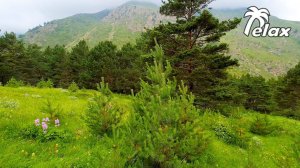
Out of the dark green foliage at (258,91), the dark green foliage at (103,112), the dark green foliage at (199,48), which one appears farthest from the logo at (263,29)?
the dark green foliage at (258,91)

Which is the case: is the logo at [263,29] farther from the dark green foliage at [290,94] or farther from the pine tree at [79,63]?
the pine tree at [79,63]

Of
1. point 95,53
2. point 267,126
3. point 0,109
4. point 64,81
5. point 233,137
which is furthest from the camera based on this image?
point 64,81

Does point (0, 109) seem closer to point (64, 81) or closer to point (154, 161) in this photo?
point (154, 161)

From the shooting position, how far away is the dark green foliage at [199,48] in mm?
26344

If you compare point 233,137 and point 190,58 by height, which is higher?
point 190,58

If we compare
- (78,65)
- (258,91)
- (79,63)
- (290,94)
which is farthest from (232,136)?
(79,63)

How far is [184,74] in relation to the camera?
27484 mm

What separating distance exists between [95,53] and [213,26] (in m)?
43.5

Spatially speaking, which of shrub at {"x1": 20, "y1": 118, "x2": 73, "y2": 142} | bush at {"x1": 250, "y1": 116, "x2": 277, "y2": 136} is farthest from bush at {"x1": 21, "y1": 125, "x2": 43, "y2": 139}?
bush at {"x1": 250, "y1": 116, "x2": 277, "y2": 136}

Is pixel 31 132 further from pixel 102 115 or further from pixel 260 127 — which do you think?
pixel 260 127

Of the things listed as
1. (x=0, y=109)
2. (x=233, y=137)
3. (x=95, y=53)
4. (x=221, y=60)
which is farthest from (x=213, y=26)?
(x=95, y=53)

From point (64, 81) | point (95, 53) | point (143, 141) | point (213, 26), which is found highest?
point (213, 26)

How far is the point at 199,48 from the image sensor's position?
86.7ft

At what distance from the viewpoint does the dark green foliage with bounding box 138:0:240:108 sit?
2634cm
